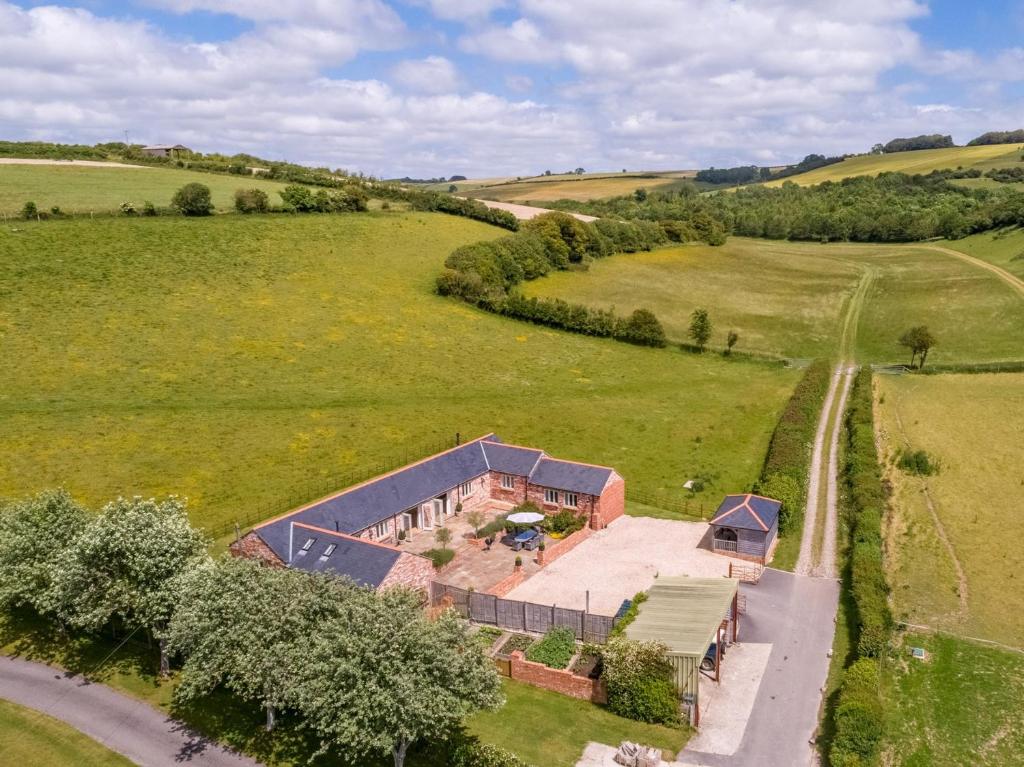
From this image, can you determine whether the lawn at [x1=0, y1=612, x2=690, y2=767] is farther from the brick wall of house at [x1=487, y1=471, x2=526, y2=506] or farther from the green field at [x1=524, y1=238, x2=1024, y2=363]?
the green field at [x1=524, y1=238, x2=1024, y2=363]

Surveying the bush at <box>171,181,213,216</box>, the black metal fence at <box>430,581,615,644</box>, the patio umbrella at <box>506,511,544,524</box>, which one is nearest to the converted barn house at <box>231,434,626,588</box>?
the black metal fence at <box>430,581,615,644</box>

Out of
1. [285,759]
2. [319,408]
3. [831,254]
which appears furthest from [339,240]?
[831,254]

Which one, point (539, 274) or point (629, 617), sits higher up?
point (539, 274)

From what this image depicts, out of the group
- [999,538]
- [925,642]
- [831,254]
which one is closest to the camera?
[925,642]

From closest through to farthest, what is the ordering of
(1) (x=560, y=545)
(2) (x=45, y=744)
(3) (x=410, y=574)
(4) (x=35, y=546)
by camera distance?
1. (2) (x=45, y=744)
2. (4) (x=35, y=546)
3. (3) (x=410, y=574)
4. (1) (x=560, y=545)

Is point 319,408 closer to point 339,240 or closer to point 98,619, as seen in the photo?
point 98,619

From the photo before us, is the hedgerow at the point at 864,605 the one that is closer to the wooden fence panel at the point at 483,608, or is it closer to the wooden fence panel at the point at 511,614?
the wooden fence panel at the point at 511,614

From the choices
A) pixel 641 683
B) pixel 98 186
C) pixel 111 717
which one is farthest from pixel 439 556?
pixel 98 186

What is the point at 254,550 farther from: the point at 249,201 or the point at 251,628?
the point at 249,201
